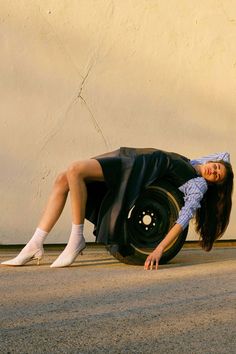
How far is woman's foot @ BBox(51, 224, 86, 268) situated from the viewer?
4.35 meters

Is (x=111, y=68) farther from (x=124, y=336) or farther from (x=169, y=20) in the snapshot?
(x=124, y=336)

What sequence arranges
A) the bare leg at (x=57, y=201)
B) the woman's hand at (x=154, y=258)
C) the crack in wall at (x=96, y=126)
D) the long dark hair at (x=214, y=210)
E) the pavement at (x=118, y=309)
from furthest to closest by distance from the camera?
the crack in wall at (x=96, y=126), the long dark hair at (x=214, y=210), the bare leg at (x=57, y=201), the woman's hand at (x=154, y=258), the pavement at (x=118, y=309)

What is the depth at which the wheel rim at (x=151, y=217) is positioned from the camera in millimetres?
4520

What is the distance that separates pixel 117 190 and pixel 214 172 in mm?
648

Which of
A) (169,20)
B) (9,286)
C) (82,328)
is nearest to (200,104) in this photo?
(169,20)

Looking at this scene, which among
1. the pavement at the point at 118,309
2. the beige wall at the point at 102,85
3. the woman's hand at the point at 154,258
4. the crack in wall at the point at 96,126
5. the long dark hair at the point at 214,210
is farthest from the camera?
the crack in wall at the point at 96,126

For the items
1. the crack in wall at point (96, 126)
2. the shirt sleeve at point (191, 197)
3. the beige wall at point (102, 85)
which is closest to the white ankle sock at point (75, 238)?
the shirt sleeve at point (191, 197)

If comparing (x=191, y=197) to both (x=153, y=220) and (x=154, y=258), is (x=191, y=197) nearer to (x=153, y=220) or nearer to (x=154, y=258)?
(x=153, y=220)

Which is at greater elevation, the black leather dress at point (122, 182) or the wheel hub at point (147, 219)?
the black leather dress at point (122, 182)

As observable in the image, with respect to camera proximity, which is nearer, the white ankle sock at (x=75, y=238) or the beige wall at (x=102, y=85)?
the white ankle sock at (x=75, y=238)

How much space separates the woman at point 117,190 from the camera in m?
4.36

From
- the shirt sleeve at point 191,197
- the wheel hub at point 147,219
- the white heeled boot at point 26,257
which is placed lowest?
the white heeled boot at point 26,257

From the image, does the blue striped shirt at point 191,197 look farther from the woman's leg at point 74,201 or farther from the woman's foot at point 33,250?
the woman's foot at point 33,250

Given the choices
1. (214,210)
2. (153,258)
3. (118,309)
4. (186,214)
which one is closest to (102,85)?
(214,210)
